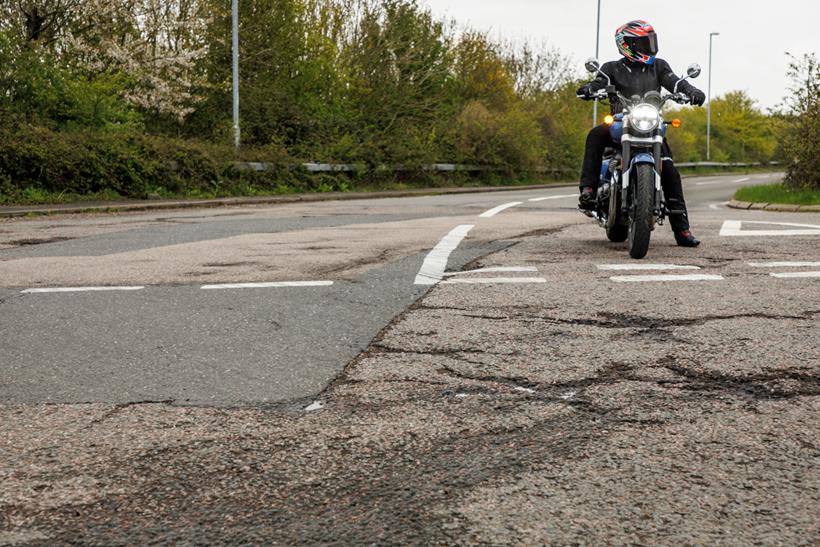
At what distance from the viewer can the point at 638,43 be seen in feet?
29.1

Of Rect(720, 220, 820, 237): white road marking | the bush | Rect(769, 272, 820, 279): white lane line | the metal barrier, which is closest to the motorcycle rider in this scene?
Rect(769, 272, 820, 279): white lane line

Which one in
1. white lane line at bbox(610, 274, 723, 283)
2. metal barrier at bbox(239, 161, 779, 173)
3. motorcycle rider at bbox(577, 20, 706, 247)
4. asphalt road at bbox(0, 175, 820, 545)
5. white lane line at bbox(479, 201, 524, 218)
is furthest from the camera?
metal barrier at bbox(239, 161, 779, 173)

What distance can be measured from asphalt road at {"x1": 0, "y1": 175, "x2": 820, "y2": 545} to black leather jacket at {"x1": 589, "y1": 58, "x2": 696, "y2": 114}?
1.83m

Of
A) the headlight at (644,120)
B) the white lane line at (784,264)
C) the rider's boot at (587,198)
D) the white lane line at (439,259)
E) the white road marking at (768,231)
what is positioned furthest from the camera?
the white road marking at (768,231)

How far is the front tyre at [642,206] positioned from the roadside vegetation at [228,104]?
1249 cm

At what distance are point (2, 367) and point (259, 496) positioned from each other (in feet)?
7.49

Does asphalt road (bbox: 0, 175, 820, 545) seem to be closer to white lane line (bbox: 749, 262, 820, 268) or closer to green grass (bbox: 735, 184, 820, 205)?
white lane line (bbox: 749, 262, 820, 268)

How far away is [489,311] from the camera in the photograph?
593 cm

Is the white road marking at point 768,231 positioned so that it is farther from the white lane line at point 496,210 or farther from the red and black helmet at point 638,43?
the white lane line at point 496,210

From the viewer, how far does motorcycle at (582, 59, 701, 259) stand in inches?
321

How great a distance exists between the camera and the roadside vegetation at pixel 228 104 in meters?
20.1

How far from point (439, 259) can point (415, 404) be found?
15.5 ft

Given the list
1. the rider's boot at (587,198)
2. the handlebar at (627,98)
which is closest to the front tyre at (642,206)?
the handlebar at (627,98)

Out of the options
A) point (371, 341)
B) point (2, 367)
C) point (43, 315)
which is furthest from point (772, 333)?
point (43, 315)
